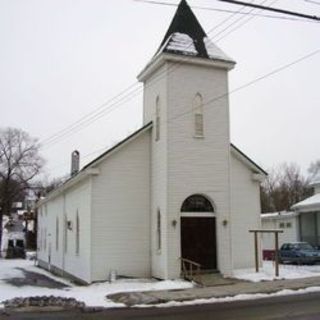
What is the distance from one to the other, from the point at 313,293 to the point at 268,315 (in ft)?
20.6

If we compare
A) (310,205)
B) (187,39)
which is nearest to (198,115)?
(187,39)

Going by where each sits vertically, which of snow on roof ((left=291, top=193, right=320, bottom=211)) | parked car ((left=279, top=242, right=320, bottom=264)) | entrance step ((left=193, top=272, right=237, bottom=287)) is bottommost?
entrance step ((left=193, top=272, right=237, bottom=287))

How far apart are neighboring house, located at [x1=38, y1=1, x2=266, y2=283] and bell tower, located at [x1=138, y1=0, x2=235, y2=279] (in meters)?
0.04

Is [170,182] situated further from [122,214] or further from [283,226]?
[283,226]

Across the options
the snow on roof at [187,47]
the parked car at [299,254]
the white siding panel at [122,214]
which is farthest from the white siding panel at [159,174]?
the parked car at [299,254]

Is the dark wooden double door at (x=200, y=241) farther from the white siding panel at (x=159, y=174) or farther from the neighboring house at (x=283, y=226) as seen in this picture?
the neighboring house at (x=283, y=226)

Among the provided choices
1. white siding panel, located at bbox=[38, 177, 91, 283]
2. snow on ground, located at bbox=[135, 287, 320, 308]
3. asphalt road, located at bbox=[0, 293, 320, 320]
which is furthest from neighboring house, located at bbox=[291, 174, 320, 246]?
asphalt road, located at bbox=[0, 293, 320, 320]

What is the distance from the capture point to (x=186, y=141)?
2692 centimetres

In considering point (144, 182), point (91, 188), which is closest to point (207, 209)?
point (144, 182)

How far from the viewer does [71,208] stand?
32.1 meters

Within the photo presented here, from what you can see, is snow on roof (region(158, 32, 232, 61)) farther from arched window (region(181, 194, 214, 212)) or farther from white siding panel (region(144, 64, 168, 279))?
arched window (region(181, 194, 214, 212))

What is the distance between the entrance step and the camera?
2428cm

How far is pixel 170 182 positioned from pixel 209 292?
609 cm

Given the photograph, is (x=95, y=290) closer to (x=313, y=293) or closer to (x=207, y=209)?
(x=207, y=209)
